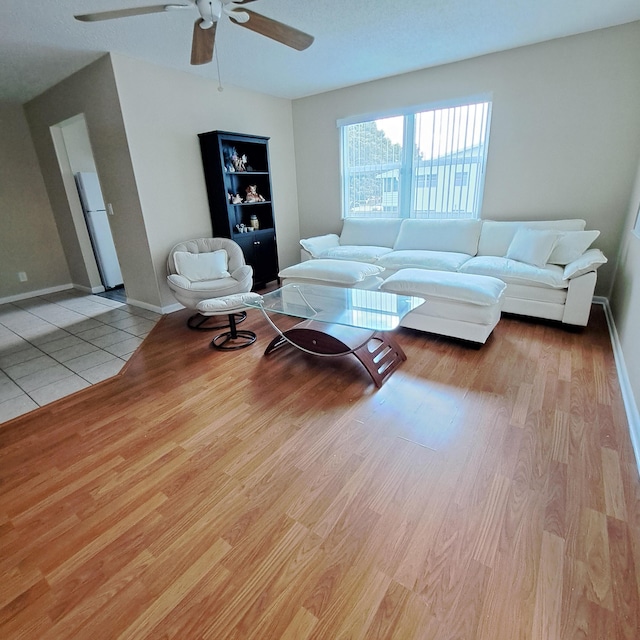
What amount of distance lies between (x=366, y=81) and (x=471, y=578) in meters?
4.87

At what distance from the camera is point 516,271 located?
3.05 m

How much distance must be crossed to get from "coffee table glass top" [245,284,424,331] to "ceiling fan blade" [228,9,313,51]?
1.73 metres

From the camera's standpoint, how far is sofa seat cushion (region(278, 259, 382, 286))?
3357mm

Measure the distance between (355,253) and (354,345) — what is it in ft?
6.58

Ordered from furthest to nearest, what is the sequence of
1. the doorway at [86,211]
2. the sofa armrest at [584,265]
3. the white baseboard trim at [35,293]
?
the white baseboard trim at [35,293]
the doorway at [86,211]
the sofa armrest at [584,265]

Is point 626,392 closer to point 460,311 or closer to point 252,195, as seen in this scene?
point 460,311

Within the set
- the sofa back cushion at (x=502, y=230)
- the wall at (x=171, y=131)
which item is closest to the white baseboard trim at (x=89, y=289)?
the wall at (x=171, y=131)

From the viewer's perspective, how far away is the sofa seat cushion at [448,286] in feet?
8.39

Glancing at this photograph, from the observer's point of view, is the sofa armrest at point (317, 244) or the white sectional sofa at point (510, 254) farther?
the sofa armrest at point (317, 244)

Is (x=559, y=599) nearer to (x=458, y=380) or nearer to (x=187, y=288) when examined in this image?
(x=458, y=380)

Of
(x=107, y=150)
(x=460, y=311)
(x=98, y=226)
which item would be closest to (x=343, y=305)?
(x=460, y=311)

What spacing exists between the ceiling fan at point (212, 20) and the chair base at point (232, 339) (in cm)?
187

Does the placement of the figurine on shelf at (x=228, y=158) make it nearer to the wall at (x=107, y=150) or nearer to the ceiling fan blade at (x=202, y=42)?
the wall at (x=107, y=150)

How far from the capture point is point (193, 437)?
6.02ft
